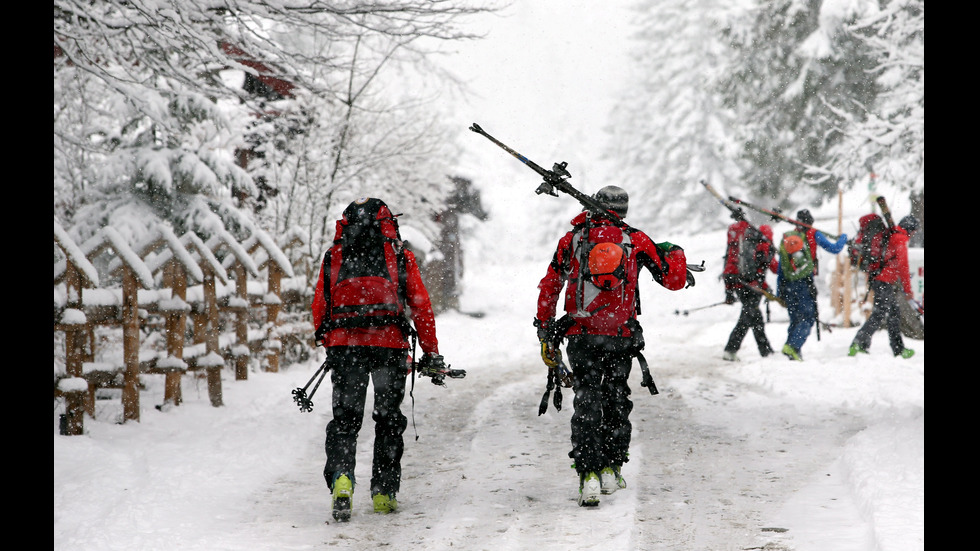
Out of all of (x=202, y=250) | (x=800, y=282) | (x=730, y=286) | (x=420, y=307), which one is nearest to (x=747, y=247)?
(x=730, y=286)

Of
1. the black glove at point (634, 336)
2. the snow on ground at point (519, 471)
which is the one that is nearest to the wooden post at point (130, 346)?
the snow on ground at point (519, 471)

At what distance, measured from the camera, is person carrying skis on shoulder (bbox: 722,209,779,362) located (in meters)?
11.6

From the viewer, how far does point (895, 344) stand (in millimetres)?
11695

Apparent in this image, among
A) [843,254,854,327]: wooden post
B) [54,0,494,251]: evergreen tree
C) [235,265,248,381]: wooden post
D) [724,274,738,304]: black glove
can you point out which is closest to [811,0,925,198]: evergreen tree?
[843,254,854,327]: wooden post

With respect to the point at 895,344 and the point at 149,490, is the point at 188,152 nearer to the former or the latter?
the point at 149,490

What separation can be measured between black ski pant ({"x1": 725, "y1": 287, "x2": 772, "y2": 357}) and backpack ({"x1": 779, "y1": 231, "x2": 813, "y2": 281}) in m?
0.56

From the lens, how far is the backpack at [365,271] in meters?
4.80

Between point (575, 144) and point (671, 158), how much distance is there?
39264mm

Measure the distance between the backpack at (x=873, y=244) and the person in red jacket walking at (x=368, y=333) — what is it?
28.1ft

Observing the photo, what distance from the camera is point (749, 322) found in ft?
38.5

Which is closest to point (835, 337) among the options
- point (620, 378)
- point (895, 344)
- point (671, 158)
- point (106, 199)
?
point (895, 344)

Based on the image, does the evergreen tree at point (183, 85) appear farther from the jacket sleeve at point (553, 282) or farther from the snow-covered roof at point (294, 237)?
the jacket sleeve at point (553, 282)

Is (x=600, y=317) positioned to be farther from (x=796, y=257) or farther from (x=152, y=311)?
(x=796, y=257)

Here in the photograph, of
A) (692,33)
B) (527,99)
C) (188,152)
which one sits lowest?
(188,152)
